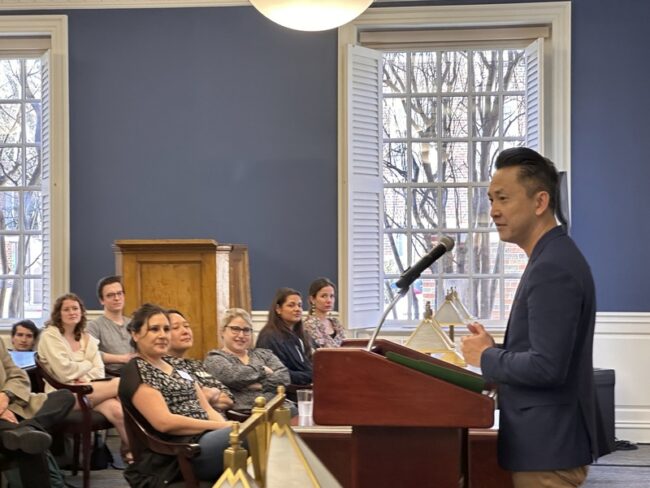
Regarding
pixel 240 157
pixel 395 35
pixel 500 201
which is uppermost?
pixel 395 35

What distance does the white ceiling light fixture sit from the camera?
4906mm

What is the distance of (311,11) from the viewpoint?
496 centimetres

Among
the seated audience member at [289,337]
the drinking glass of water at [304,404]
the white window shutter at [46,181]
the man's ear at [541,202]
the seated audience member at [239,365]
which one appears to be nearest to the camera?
the man's ear at [541,202]

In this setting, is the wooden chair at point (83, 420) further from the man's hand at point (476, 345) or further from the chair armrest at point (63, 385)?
the man's hand at point (476, 345)

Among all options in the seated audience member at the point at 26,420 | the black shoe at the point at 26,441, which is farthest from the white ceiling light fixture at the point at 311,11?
the black shoe at the point at 26,441

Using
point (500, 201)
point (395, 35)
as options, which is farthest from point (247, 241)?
point (500, 201)

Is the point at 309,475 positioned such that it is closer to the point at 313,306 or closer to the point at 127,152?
the point at 313,306

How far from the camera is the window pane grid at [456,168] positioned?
796 centimetres

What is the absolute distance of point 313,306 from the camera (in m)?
7.15

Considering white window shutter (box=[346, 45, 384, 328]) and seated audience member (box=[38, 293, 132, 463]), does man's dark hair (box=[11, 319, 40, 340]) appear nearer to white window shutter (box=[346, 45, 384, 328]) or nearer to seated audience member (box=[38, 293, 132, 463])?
seated audience member (box=[38, 293, 132, 463])

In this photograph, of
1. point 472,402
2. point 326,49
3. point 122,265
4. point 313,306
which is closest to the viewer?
point 472,402

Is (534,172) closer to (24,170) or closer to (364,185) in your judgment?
(364,185)

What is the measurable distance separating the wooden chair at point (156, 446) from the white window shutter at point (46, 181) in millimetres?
4095

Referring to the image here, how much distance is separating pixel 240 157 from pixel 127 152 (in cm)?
91
